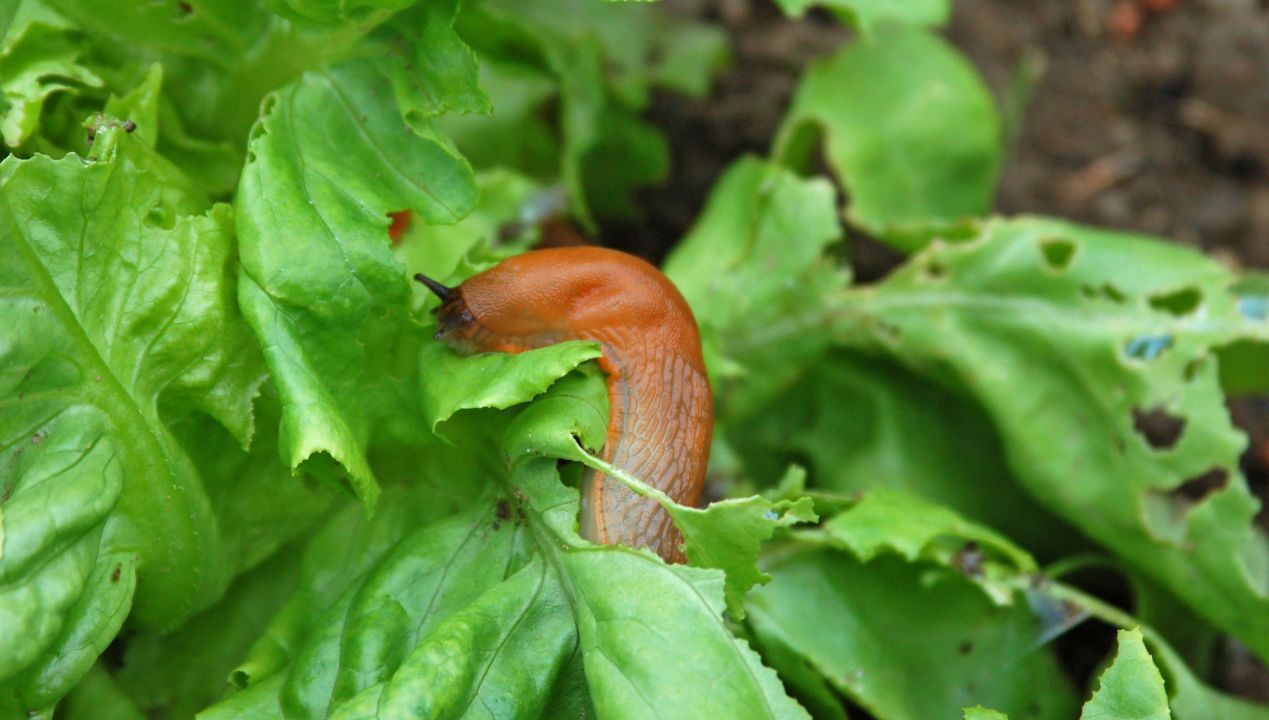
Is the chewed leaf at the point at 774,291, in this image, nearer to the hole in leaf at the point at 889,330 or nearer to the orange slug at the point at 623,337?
the hole in leaf at the point at 889,330

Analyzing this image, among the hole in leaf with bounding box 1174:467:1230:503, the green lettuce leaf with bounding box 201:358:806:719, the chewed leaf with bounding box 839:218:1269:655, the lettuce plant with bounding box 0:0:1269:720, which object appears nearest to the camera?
the green lettuce leaf with bounding box 201:358:806:719

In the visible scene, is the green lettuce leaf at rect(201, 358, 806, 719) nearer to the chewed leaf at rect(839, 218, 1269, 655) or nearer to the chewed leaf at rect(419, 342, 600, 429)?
the chewed leaf at rect(419, 342, 600, 429)

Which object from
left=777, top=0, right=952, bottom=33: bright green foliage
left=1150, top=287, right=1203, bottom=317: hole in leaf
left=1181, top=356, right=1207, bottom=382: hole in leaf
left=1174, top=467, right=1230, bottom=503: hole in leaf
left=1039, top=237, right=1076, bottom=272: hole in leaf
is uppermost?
left=777, top=0, right=952, bottom=33: bright green foliage

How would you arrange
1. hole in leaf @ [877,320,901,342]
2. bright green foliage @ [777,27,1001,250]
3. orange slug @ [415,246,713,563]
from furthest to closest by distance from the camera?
bright green foliage @ [777,27,1001,250]
hole in leaf @ [877,320,901,342]
orange slug @ [415,246,713,563]

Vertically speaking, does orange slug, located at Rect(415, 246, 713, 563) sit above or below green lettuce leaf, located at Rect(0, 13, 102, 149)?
below

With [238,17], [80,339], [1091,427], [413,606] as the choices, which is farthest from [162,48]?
[1091,427]

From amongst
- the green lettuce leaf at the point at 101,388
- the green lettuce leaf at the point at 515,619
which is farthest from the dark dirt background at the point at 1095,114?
the green lettuce leaf at the point at 101,388

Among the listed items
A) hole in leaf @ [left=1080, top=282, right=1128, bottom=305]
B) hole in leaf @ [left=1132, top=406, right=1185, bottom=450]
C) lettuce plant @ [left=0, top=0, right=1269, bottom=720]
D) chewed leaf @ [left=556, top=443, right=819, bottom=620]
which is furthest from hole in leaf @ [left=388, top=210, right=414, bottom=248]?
hole in leaf @ [left=1132, top=406, right=1185, bottom=450]
